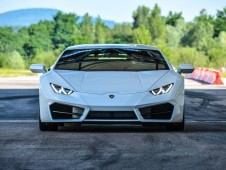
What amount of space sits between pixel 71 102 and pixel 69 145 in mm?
1517

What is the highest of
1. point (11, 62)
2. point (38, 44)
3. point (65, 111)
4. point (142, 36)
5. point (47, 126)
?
point (65, 111)

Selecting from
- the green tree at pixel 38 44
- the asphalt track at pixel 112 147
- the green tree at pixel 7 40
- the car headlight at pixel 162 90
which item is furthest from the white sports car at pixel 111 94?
the green tree at pixel 7 40

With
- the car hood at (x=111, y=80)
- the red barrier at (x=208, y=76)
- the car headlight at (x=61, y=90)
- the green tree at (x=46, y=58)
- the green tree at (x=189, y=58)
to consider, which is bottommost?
the green tree at (x=46, y=58)

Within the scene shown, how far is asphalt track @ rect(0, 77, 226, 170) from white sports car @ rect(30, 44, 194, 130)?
8.8 inches

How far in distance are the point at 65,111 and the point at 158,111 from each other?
1.29 meters

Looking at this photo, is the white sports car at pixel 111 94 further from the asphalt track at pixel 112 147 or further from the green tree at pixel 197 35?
the green tree at pixel 197 35

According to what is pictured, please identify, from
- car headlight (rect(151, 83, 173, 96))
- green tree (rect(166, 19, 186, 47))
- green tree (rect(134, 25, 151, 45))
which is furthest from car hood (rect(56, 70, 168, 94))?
green tree (rect(166, 19, 186, 47))

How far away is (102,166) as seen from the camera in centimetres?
771

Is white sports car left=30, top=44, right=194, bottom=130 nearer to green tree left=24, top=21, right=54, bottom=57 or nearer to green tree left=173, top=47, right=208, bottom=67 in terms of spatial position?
green tree left=173, top=47, right=208, bottom=67

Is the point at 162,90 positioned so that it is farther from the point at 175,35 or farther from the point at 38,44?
the point at 38,44

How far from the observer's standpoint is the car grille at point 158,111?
36.2 feet

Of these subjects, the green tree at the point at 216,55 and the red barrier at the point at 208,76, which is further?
the green tree at the point at 216,55

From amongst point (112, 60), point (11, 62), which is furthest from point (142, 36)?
point (112, 60)

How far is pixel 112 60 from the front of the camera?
12.2 metres
